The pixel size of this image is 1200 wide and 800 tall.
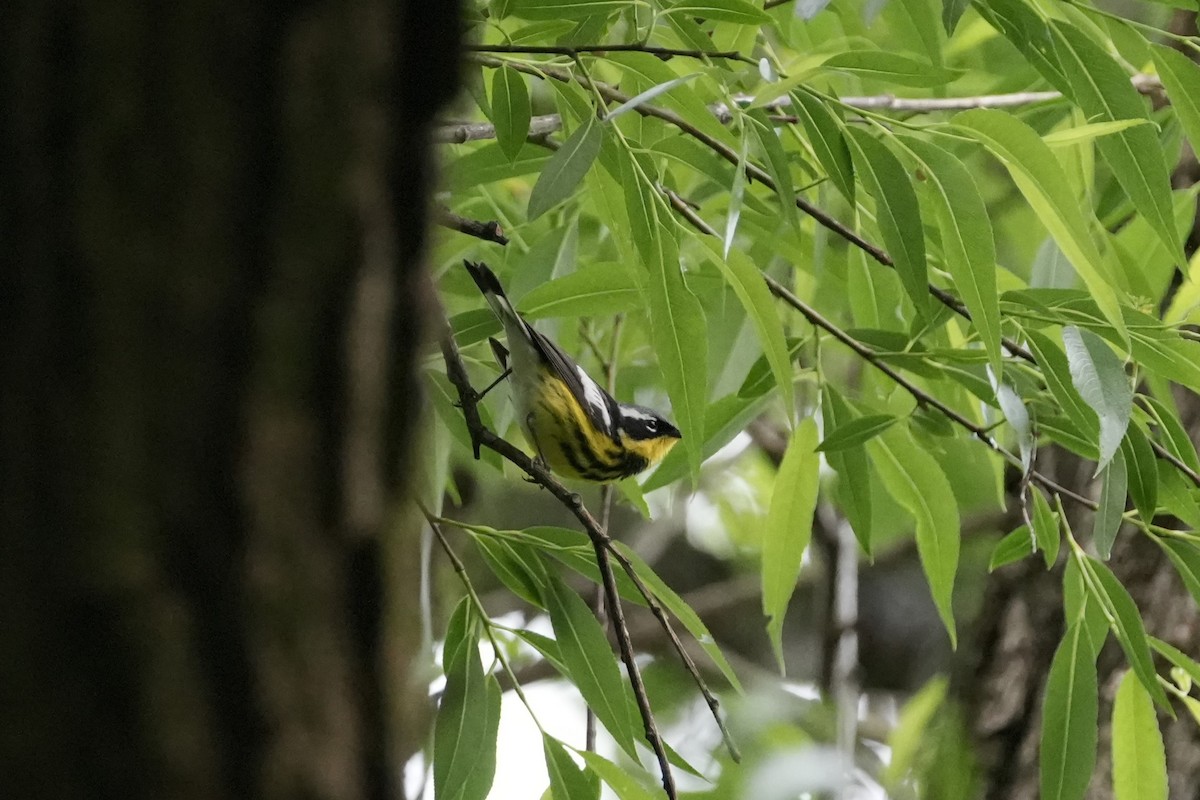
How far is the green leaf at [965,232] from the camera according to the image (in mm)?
1492

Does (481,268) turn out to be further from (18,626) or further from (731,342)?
(18,626)

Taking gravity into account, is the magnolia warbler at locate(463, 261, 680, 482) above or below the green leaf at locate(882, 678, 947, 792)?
above

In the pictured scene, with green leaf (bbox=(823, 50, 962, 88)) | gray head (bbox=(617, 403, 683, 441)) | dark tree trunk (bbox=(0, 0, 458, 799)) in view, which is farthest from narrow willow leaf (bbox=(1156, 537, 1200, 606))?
dark tree trunk (bbox=(0, 0, 458, 799))

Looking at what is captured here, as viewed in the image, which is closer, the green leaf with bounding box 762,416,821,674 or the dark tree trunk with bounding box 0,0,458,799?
the dark tree trunk with bounding box 0,0,458,799

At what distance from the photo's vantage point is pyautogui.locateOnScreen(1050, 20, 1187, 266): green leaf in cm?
164

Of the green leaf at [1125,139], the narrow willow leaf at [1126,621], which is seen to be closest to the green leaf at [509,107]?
the green leaf at [1125,139]

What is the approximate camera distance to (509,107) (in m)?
1.55

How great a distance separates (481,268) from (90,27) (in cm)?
149

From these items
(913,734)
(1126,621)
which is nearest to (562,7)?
(1126,621)

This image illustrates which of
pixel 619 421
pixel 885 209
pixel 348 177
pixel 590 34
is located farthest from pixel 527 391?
pixel 348 177

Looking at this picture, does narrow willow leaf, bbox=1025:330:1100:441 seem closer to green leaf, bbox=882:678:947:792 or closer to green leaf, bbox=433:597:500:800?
green leaf, bbox=433:597:500:800

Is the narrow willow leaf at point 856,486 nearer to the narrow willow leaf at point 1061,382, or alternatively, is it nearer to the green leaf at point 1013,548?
the green leaf at point 1013,548

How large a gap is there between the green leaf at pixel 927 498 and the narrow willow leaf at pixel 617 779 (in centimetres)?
54

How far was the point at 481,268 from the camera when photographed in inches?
Answer: 77.0
